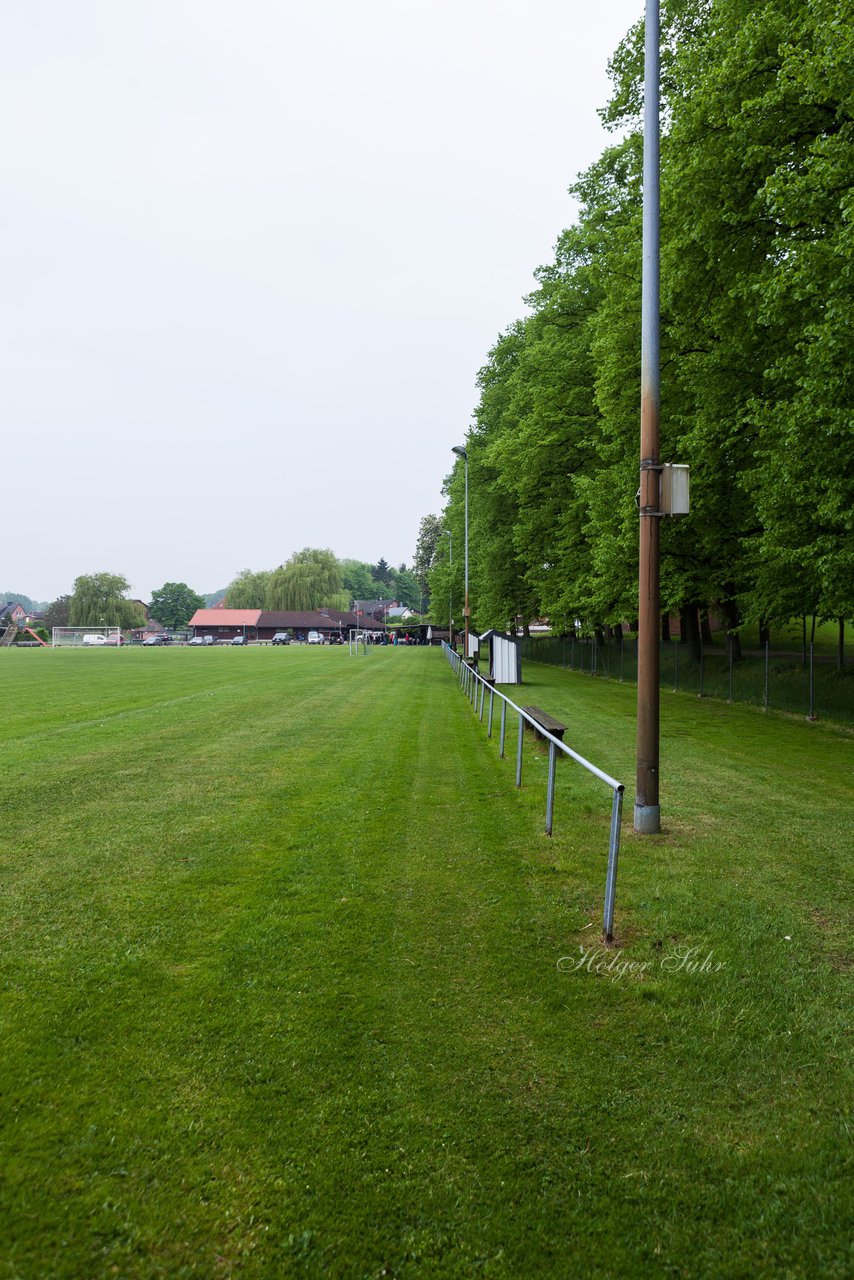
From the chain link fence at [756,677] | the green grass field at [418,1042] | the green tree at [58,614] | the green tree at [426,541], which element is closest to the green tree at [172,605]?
the green tree at [58,614]

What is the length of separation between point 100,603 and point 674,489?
99.2m

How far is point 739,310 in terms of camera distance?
13539 mm

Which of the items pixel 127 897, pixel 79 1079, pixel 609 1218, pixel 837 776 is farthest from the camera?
pixel 837 776

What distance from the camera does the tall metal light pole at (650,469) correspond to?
6.94 meters

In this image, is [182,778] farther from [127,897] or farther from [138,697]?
[138,697]

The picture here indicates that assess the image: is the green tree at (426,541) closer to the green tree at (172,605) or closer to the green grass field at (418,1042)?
the green tree at (172,605)

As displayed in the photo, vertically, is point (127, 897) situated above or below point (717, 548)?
below

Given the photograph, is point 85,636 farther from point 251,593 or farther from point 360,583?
point 360,583

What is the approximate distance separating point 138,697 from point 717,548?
49.9 feet

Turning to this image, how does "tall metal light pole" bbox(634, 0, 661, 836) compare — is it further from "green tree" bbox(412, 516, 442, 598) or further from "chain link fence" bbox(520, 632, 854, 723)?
"green tree" bbox(412, 516, 442, 598)

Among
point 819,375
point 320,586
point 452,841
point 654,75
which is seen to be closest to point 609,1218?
point 452,841

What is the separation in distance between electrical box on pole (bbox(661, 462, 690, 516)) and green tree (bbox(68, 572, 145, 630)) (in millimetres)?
96260

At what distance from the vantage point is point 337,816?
7.68 m

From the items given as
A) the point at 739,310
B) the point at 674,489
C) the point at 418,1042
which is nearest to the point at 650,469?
the point at 674,489
